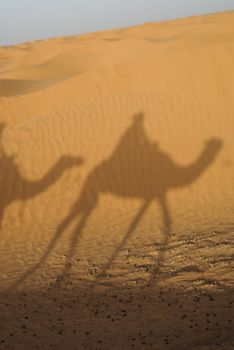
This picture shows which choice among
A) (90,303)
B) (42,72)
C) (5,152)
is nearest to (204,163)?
(5,152)

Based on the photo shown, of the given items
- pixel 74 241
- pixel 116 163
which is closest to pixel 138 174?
pixel 116 163

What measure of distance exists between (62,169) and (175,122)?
10.2 ft

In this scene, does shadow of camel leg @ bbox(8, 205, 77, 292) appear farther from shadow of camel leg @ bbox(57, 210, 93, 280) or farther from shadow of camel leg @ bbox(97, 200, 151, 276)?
shadow of camel leg @ bbox(97, 200, 151, 276)

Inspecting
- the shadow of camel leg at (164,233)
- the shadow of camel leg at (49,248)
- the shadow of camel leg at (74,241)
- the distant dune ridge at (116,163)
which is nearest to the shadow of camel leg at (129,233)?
the distant dune ridge at (116,163)

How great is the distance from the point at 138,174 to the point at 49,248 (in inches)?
124

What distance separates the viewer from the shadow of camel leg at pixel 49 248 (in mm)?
6895

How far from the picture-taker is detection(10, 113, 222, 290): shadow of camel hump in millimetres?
9758

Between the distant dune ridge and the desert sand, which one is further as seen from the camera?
the distant dune ridge

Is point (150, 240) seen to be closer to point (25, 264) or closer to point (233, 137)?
point (25, 264)

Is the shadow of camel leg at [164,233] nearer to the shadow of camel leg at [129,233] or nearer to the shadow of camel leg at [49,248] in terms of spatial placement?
the shadow of camel leg at [129,233]

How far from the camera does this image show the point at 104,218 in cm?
922

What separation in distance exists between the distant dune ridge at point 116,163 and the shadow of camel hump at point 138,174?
23mm

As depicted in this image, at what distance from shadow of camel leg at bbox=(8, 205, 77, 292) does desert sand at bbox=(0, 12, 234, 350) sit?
1.2 inches

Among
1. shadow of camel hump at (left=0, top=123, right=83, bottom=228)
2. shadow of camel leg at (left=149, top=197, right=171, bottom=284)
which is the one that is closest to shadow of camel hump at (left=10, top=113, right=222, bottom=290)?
shadow of camel leg at (left=149, top=197, right=171, bottom=284)
